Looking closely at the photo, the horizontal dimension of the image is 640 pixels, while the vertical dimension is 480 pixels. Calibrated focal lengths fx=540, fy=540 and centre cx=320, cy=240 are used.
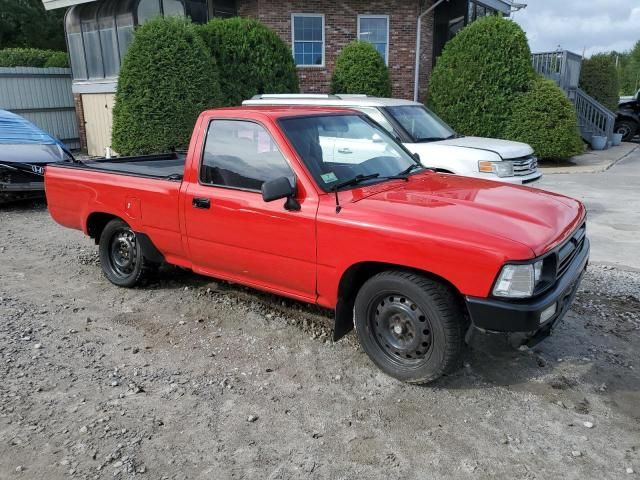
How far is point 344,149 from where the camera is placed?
4.23m

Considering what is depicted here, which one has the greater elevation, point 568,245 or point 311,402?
point 568,245

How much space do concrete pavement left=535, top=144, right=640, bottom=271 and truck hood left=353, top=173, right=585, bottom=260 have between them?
2821mm

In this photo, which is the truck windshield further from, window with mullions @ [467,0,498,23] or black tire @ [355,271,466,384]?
window with mullions @ [467,0,498,23]

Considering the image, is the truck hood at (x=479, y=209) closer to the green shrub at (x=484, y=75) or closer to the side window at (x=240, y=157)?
the side window at (x=240, y=157)

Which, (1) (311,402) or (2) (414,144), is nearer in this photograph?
(1) (311,402)

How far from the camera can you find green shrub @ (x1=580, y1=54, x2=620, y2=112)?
19922 millimetres

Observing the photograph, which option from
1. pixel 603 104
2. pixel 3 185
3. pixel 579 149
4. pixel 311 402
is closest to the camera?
pixel 311 402

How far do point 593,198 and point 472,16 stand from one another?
1100 cm

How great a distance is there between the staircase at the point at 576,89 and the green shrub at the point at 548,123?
13.4 feet

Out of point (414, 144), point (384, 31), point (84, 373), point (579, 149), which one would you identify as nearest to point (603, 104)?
point (579, 149)

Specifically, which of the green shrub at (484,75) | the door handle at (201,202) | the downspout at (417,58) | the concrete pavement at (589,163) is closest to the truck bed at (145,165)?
the door handle at (201,202)

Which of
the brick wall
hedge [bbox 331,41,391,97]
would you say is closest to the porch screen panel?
the brick wall

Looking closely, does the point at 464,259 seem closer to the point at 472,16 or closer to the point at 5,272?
the point at 5,272

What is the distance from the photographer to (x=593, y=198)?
9875mm
